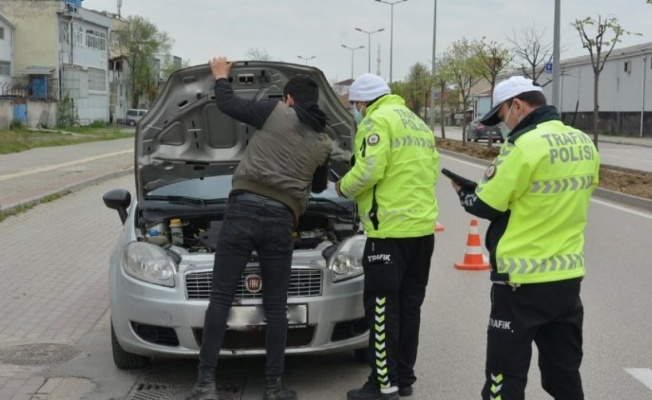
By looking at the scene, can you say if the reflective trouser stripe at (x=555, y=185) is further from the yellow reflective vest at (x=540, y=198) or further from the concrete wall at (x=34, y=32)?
the concrete wall at (x=34, y=32)

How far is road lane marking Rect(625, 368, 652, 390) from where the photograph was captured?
5.22 m

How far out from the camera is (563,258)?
3576 mm

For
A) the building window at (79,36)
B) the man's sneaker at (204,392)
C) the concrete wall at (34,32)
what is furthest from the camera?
the building window at (79,36)

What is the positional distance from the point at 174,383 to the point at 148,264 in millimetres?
791


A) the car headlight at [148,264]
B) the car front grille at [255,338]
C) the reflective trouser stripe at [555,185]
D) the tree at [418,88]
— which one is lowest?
the car front grille at [255,338]

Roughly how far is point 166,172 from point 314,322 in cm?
181

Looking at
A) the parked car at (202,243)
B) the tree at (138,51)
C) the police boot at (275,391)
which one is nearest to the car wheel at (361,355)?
the parked car at (202,243)

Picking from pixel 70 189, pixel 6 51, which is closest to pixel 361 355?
pixel 70 189

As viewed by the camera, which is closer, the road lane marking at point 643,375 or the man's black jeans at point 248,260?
the man's black jeans at point 248,260

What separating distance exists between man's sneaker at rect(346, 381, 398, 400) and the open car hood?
5.95ft

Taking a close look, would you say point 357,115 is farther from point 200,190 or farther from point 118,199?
point 118,199

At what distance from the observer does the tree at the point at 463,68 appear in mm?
37656

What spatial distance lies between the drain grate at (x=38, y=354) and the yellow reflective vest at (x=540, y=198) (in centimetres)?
344

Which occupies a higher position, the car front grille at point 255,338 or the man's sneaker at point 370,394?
the car front grille at point 255,338
